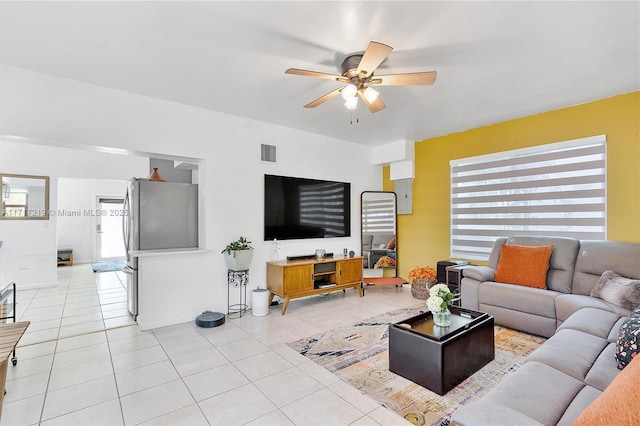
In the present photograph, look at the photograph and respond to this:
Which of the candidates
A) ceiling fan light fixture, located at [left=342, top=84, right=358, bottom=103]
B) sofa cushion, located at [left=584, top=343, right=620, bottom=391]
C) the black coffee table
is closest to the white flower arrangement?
the black coffee table

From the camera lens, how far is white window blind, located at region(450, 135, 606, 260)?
3506 mm

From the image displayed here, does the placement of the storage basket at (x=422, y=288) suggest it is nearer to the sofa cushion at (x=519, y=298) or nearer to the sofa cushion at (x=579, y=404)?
the sofa cushion at (x=519, y=298)

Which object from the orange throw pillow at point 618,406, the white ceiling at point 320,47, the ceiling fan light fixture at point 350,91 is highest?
the white ceiling at point 320,47

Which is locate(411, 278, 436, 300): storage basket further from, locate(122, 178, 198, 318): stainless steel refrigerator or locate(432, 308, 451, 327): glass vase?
locate(122, 178, 198, 318): stainless steel refrigerator

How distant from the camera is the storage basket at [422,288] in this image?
4.58 metres

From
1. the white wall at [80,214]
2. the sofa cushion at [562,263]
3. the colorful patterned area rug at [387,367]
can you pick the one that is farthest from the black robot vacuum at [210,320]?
the white wall at [80,214]

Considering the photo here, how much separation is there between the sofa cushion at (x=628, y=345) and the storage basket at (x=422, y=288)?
289 centimetres

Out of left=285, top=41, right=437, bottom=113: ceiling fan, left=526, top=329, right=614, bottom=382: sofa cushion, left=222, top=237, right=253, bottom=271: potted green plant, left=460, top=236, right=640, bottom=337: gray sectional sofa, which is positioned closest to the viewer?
left=526, top=329, right=614, bottom=382: sofa cushion

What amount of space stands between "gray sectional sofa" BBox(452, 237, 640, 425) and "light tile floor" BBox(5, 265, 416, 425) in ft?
2.68

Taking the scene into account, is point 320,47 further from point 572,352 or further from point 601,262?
point 601,262

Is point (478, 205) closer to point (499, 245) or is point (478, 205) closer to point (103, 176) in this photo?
point (499, 245)

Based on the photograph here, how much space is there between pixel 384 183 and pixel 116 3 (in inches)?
192

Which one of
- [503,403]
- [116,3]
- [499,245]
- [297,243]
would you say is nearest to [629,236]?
[499,245]

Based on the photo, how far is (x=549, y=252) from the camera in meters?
3.36
